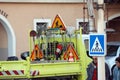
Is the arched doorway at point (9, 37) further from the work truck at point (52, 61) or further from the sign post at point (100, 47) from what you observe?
the sign post at point (100, 47)

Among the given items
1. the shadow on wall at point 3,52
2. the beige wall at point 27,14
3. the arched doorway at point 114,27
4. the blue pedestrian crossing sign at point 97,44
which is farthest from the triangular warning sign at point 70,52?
the arched doorway at point 114,27

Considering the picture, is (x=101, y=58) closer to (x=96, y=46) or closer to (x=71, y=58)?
(x=96, y=46)

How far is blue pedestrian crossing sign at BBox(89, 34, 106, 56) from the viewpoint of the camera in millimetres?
10656

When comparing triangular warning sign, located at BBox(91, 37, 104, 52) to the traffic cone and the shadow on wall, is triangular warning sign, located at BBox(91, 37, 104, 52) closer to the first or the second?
the traffic cone

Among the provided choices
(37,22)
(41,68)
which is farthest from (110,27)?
(41,68)

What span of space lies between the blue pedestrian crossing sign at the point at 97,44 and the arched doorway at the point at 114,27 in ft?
49.1

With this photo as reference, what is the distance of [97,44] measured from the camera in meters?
10.7

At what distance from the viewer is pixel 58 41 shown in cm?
1452

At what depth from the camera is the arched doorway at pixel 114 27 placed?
26.1m

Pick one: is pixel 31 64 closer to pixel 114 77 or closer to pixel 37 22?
pixel 114 77

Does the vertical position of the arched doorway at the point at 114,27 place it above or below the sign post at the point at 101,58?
above

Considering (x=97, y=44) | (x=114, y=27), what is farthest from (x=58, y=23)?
(x=114, y=27)

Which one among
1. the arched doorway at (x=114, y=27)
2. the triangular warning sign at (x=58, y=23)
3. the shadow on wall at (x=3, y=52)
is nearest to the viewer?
the triangular warning sign at (x=58, y=23)

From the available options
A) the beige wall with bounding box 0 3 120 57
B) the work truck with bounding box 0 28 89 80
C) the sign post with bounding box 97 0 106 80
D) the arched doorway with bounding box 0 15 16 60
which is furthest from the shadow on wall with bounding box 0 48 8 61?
the sign post with bounding box 97 0 106 80
